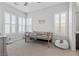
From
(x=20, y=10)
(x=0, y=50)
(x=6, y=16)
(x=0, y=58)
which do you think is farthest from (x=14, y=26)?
(x=0, y=58)

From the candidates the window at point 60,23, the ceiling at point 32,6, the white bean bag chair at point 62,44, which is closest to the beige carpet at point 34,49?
the white bean bag chair at point 62,44

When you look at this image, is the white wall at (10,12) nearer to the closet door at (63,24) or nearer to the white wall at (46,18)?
the white wall at (46,18)

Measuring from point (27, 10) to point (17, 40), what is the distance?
2.22ft

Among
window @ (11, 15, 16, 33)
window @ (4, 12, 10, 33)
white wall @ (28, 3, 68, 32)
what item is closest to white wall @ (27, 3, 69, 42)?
white wall @ (28, 3, 68, 32)

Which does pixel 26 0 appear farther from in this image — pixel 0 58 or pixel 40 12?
pixel 0 58

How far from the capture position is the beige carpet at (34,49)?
1.71 m

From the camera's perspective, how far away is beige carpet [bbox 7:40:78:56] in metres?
1.71

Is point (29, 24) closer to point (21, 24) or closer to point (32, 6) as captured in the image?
point (21, 24)

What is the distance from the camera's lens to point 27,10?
1727 millimetres

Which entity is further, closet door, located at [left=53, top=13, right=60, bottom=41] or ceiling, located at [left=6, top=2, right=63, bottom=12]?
closet door, located at [left=53, top=13, right=60, bottom=41]

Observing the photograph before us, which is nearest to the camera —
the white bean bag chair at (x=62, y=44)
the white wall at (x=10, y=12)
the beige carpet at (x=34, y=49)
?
the white wall at (x=10, y=12)

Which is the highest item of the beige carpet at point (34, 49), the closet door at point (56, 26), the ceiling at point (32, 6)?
the ceiling at point (32, 6)

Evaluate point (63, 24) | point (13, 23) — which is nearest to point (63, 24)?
point (63, 24)

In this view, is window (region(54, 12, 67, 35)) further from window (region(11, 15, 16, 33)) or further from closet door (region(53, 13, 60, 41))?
window (region(11, 15, 16, 33))
